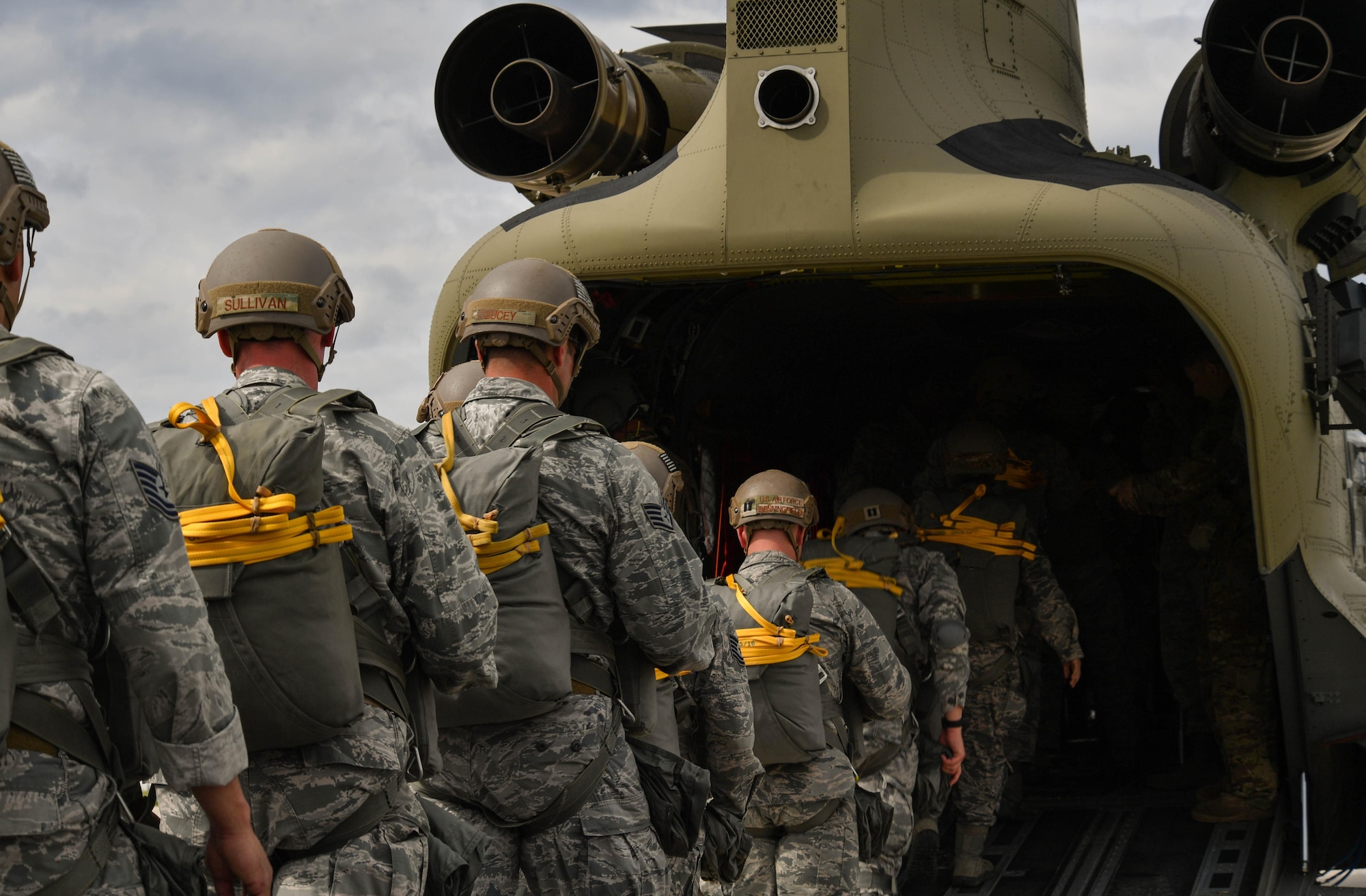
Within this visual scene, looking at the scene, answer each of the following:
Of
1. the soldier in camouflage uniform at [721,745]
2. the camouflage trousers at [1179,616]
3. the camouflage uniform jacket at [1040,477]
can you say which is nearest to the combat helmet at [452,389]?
the soldier in camouflage uniform at [721,745]

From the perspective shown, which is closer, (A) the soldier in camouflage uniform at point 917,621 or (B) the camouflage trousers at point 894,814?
(B) the camouflage trousers at point 894,814

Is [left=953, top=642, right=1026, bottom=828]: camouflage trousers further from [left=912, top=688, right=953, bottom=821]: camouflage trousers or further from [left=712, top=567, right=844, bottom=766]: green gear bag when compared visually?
[left=712, top=567, right=844, bottom=766]: green gear bag

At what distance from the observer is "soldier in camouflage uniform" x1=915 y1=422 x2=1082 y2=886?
6.08 m

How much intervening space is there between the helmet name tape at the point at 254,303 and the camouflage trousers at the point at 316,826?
744 millimetres

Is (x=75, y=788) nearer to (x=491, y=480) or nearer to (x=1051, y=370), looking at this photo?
(x=491, y=480)

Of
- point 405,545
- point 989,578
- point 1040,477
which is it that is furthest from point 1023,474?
point 405,545

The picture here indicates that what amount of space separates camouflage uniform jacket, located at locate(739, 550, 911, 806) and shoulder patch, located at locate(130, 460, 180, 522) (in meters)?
2.86

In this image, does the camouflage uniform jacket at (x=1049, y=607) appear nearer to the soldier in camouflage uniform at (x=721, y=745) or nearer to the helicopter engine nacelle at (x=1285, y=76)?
the helicopter engine nacelle at (x=1285, y=76)

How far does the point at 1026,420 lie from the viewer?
795cm

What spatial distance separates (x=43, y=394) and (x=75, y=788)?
458 millimetres

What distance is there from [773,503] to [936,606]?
1.30 m

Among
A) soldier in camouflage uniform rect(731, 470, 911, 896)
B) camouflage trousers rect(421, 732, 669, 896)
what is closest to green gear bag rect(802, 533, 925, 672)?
soldier in camouflage uniform rect(731, 470, 911, 896)

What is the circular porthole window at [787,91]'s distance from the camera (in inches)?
203

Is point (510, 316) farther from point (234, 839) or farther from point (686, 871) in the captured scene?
point (234, 839)
